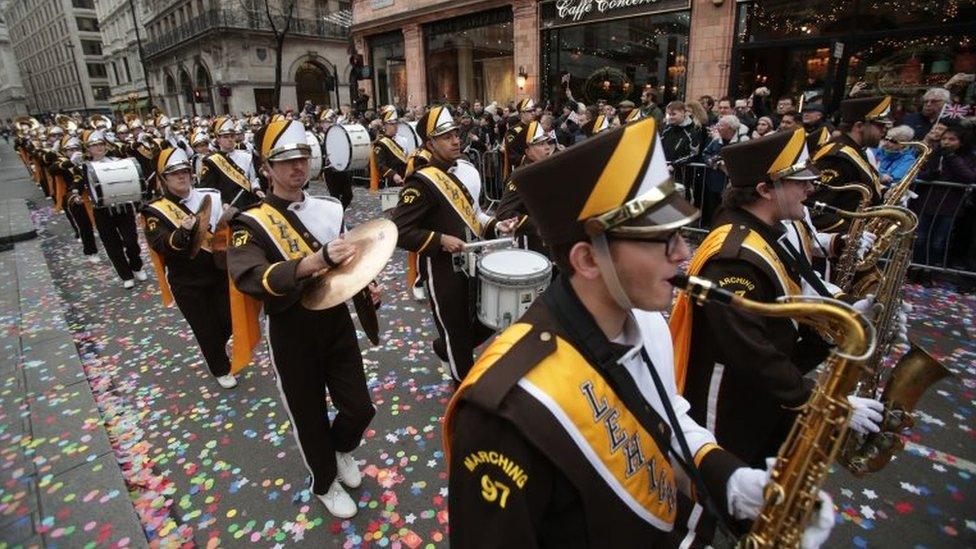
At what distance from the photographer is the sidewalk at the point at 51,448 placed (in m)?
3.30

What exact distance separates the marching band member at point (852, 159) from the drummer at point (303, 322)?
461cm

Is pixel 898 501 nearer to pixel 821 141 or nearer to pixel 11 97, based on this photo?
pixel 821 141

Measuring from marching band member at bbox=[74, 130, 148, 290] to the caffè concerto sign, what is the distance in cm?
1375

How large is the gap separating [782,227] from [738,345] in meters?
0.87

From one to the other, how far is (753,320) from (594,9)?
53.5 feet

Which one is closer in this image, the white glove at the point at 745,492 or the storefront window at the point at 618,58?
the white glove at the point at 745,492

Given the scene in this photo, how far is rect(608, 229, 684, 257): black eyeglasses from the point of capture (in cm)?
138

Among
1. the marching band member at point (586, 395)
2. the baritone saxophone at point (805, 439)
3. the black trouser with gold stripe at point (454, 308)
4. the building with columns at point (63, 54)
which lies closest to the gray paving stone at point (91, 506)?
the black trouser with gold stripe at point (454, 308)

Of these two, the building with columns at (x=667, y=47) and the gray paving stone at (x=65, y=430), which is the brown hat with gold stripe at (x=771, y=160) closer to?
the gray paving stone at (x=65, y=430)

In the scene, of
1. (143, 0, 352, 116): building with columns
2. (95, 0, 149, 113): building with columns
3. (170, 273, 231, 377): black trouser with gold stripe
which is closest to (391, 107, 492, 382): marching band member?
(170, 273, 231, 377): black trouser with gold stripe

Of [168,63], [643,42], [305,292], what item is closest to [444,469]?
[305,292]

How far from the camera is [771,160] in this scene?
2574 mm

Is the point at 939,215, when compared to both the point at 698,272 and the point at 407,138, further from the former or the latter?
the point at 407,138

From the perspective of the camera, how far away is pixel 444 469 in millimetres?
3830
